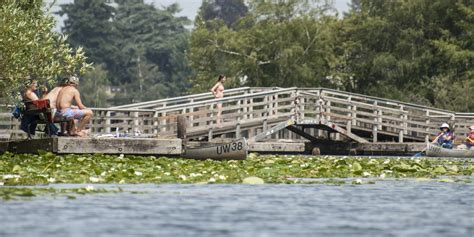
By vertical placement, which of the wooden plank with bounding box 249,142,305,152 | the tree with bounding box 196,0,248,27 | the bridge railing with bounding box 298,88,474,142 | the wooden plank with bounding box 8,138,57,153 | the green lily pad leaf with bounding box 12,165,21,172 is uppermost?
the tree with bounding box 196,0,248,27

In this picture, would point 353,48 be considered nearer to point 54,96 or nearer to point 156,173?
point 54,96

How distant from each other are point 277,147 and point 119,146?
57.7ft

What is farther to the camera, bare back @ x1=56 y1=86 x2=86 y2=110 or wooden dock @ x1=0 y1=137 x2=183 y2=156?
bare back @ x1=56 y1=86 x2=86 y2=110

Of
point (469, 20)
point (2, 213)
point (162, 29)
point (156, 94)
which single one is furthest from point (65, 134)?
point (162, 29)

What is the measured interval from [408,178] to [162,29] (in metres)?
107

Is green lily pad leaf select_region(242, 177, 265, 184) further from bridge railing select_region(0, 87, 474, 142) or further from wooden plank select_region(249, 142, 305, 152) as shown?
wooden plank select_region(249, 142, 305, 152)

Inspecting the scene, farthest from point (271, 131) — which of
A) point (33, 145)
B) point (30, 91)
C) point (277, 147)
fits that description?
point (33, 145)

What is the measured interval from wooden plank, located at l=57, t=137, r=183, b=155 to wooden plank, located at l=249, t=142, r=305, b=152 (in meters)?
15.6

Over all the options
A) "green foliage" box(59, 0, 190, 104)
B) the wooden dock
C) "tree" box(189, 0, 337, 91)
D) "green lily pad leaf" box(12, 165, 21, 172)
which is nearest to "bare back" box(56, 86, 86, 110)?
the wooden dock

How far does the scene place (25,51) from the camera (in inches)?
998

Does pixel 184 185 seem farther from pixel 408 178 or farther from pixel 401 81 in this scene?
pixel 401 81

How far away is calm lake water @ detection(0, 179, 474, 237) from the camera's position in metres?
11.5

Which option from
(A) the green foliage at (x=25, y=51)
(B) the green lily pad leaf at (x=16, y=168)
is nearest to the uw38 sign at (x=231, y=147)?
(A) the green foliage at (x=25, y=51)

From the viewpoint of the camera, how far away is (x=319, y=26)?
65062 mm
